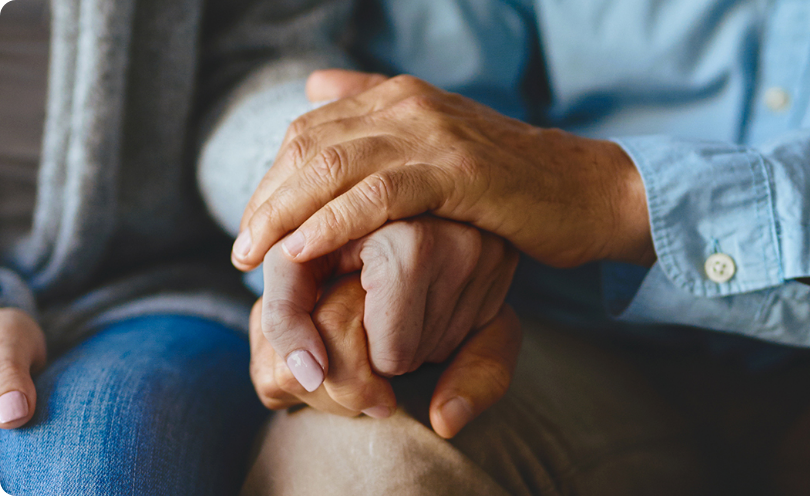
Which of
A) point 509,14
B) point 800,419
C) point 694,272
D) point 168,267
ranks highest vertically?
point 509,14

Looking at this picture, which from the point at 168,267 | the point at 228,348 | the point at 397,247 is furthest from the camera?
the point at 168,267

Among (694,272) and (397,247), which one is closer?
(397,247)

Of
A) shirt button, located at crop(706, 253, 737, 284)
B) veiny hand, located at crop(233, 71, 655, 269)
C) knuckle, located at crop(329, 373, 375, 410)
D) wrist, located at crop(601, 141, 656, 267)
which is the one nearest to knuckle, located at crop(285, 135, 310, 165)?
veiny hand, located at crop(233, 71, 655, 269)

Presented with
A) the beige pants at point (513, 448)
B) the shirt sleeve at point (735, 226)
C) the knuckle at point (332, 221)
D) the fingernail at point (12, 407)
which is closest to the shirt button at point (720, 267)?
the shirt sleeve at point (735, 226)

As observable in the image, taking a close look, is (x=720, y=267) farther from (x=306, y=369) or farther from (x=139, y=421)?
(x=139, y=421)

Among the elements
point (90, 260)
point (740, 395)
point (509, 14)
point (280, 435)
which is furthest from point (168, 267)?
point (740, 395)

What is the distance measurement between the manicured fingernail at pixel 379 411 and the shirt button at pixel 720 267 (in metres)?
0.37

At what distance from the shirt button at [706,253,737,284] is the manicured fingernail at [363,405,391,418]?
37cm

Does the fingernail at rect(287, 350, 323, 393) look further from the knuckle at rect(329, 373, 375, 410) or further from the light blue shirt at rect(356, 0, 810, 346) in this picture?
the light blue shirt at rect(356, 0, 810, 346)

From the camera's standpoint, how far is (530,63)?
2.80ft

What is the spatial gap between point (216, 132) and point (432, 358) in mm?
449

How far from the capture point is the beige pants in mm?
448

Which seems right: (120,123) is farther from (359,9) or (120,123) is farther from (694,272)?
(694,272)

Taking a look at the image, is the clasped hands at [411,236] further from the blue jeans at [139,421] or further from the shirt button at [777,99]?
the shirt button at [777,99]
